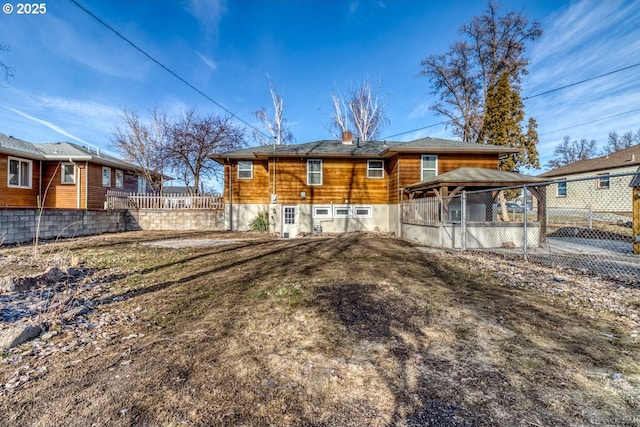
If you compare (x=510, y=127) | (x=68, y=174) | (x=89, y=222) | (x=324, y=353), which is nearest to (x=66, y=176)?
(x=68, y=174)

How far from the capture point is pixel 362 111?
25.2 m

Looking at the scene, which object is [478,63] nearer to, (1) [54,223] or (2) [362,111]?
(2) [362,111]

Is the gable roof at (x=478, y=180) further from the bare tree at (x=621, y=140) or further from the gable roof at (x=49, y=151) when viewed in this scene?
the bare tree at (x=621, y=140)

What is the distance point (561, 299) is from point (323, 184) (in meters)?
11.0

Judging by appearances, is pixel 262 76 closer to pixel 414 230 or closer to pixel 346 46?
pixel 346 46

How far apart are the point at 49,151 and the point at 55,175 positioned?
114 inches

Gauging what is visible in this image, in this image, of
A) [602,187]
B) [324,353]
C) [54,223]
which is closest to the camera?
[324,353]

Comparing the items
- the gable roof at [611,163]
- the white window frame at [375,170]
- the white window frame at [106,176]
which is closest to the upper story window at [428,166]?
the white window frame at [375,170]

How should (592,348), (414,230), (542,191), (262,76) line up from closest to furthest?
(592,348) < (542,191) < (414,230) < (262,76)

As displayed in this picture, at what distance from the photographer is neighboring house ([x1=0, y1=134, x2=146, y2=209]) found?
1343 centimetres

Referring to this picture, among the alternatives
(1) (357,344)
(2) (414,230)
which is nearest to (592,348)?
(1) (357,344)

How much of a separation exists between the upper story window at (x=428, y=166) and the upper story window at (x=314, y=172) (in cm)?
495

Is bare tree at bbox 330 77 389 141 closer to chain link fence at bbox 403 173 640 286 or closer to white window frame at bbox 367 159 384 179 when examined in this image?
white window frame at bbox 367 159 384 179

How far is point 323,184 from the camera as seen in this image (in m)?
14.2
